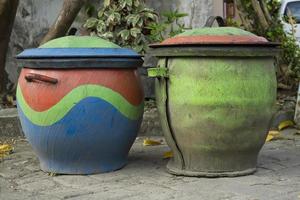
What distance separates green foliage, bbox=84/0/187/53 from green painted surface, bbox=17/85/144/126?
7.28 feet

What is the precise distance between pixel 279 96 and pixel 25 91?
3655 millimetres

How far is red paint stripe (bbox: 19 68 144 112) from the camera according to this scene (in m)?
3.70

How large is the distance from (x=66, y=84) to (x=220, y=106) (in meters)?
1.04

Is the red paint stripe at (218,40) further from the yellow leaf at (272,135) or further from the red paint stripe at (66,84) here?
the yellow leaf at (272,135)

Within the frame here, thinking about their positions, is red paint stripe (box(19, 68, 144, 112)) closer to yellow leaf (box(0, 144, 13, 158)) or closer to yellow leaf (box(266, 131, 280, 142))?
yellow leaf (box(0, 144, 13, 158))

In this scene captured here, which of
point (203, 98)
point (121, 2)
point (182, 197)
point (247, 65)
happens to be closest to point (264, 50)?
point (247, 65)

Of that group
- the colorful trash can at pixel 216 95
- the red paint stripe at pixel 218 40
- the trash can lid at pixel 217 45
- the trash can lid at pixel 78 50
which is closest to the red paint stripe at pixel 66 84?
the trash can lid at pixel 78 50

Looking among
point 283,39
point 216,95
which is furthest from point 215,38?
point 283,39

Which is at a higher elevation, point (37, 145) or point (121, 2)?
point (121, 2)

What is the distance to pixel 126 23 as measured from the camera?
6.15 m

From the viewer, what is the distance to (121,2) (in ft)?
20.0

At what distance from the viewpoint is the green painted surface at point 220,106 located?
140 inches

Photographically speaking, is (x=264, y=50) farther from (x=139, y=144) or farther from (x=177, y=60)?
(x=139, y=144)

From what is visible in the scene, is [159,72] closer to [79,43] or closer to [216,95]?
[216,95]
